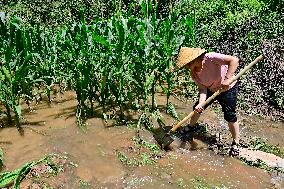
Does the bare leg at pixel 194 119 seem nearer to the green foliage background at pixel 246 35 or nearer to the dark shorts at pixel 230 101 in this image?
the dark shorts at pixel 230 101

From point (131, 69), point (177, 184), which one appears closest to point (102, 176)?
point (177, 184)

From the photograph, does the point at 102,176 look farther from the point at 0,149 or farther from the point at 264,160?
the point at 264,160

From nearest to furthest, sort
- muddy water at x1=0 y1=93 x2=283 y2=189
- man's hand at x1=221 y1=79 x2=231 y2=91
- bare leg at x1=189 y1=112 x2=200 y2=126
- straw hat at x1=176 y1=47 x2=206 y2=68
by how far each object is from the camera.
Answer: muddy water at x1=0 y1=93 x2=283 y2=189 < straw hat at x1=176 y1=47 x2=206 y2=68 < man's hand at x1=221 y1=79 x2=231 y2=91 < bare leg at x1=189 y1=112 x2=200 y2=126

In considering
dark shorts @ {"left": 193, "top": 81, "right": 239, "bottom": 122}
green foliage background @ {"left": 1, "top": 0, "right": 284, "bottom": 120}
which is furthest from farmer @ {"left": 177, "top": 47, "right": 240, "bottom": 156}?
green foliage background @ {"left": 1, "top": 0, "right": 284, "bottom": 120}

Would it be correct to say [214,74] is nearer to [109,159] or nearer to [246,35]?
[109,159]

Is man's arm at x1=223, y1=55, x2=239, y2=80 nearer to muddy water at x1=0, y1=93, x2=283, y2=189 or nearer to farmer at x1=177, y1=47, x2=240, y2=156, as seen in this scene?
farmer at x1=177, y1=47, x2=240, y2=156

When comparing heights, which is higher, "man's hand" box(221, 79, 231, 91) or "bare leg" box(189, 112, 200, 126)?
"man's hand" box(221, 79, 231, 91)

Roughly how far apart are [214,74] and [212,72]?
0.03 metres

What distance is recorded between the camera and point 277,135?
4.74 metres

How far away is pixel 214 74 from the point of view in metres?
3.94

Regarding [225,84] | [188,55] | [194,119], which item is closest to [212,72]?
[225,84]

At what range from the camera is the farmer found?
3.76 meters

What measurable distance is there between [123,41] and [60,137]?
3.50 ft

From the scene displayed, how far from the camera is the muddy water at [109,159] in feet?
11.3
